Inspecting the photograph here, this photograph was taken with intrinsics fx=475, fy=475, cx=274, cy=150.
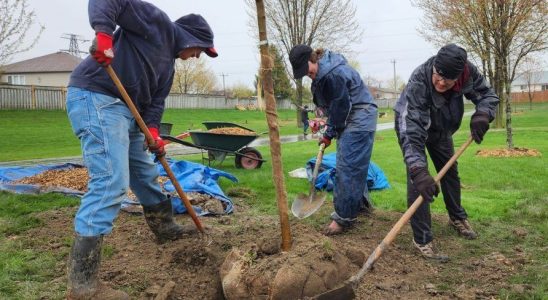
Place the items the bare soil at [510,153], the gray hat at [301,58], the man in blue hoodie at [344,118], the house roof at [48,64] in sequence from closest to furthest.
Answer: the gray hat at [301,58]
the man in blue hoodie at [344,118]
the bare soil at [510,153]
the house roof at [48,64]

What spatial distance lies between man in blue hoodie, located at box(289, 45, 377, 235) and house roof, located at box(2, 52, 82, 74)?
43.6 metres

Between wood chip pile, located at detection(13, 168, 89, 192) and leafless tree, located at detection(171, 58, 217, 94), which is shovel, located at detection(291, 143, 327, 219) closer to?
wood chip pile, located at detection(13, 168, 89, 192)

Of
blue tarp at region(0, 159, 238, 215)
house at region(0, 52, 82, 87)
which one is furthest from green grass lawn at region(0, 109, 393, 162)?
house at region(0, 52, 82, 87)

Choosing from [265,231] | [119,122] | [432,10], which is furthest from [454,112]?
[432,10]

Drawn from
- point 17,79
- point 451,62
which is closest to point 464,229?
point 451,62

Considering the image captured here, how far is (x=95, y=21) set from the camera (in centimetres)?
280

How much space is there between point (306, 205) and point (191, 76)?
55.6 metres

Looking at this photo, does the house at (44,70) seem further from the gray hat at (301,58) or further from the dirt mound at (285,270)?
the dirt mound at (285,270)

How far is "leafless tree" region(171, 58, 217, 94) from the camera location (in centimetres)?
5650

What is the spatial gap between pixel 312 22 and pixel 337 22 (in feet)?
4.57

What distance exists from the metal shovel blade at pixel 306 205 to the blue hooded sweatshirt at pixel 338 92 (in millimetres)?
762

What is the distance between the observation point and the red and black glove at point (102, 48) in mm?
2746

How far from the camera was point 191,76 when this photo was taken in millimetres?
58781

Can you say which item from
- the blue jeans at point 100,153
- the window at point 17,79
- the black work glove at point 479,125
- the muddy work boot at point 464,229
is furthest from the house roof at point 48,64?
the black work glove at point 479,125
